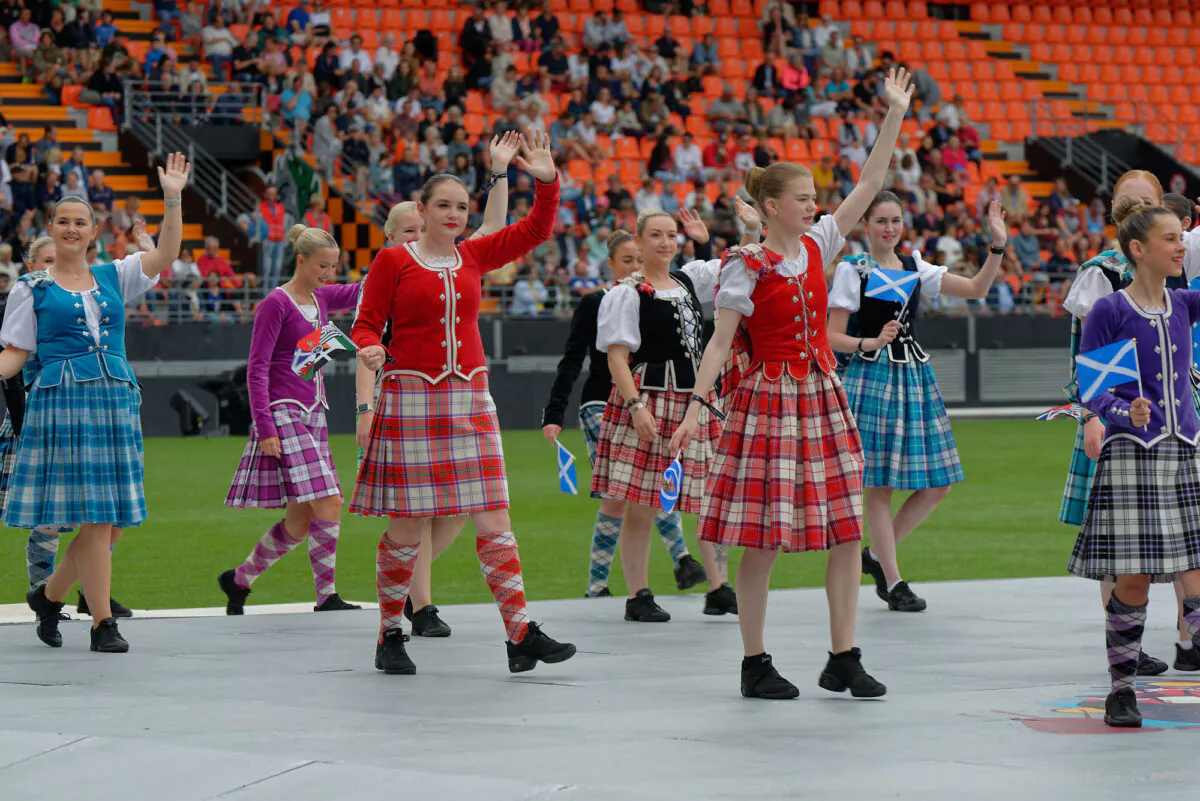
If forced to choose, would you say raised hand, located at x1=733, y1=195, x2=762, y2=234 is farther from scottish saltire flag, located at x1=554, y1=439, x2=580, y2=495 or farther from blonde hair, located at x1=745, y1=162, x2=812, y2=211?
scottish saltire flag, located at x1=554, y1=439, x2=580, y2=495

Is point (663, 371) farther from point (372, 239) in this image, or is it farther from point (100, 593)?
point (372, 239)

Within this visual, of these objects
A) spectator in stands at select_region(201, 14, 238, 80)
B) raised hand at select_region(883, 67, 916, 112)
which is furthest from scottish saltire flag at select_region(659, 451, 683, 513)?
spectator in stands at select_region(201, 14, 238, 80)

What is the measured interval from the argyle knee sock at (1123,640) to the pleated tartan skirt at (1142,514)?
100 mm

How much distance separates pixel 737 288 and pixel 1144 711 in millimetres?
1791

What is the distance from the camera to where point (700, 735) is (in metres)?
5.03

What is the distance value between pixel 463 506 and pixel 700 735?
159cm

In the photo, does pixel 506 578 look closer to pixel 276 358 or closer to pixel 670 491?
pixel 670 491

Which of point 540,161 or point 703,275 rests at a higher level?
point 540,161

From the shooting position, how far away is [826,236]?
614 cm

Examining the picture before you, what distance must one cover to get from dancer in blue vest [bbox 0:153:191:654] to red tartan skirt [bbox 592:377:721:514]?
203 centimetres

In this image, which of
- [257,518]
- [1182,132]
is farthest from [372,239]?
[1182,132]

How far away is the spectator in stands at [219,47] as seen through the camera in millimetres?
24281

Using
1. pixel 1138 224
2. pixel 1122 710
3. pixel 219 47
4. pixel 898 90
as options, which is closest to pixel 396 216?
pixel 898 90

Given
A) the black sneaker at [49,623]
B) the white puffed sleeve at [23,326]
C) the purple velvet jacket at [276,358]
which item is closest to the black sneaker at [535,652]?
the black sneaker at [49,623]
